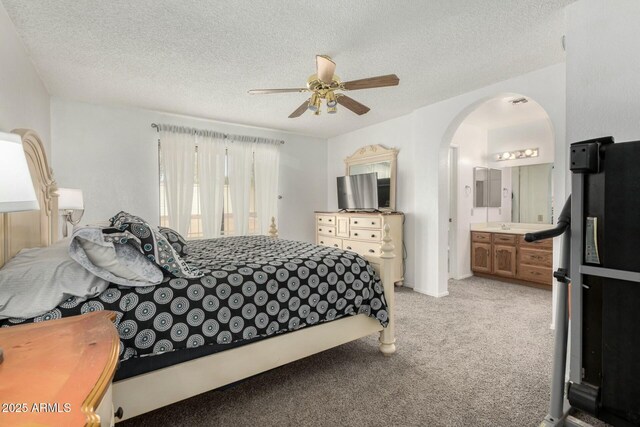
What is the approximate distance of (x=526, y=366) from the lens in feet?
7.37

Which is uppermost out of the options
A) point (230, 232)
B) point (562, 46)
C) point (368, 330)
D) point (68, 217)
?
point (562, 46)

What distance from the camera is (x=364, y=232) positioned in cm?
448

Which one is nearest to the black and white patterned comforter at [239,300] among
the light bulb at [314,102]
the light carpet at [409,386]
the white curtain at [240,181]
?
the light carpet at [409,386]

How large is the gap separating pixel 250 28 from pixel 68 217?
2757mm

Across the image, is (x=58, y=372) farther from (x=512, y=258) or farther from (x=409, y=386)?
(x=512, y=258)

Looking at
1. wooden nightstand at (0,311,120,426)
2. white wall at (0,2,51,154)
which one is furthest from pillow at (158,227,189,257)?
wooden nightstand at (0,311,120,426)

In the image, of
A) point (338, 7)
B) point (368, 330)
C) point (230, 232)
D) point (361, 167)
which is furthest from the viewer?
point (361, 167)

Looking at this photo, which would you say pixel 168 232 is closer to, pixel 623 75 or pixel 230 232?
pixel 230 232

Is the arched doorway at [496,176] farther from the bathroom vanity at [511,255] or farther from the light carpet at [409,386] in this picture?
the light carpet at [409,386]

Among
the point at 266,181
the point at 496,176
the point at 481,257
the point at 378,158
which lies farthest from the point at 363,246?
the point at 496,176

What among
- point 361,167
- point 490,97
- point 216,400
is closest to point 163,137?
point 361,167

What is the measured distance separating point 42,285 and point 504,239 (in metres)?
5.25

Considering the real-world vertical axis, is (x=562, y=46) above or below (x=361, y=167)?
above

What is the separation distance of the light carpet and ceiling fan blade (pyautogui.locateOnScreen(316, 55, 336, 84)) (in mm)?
2209
